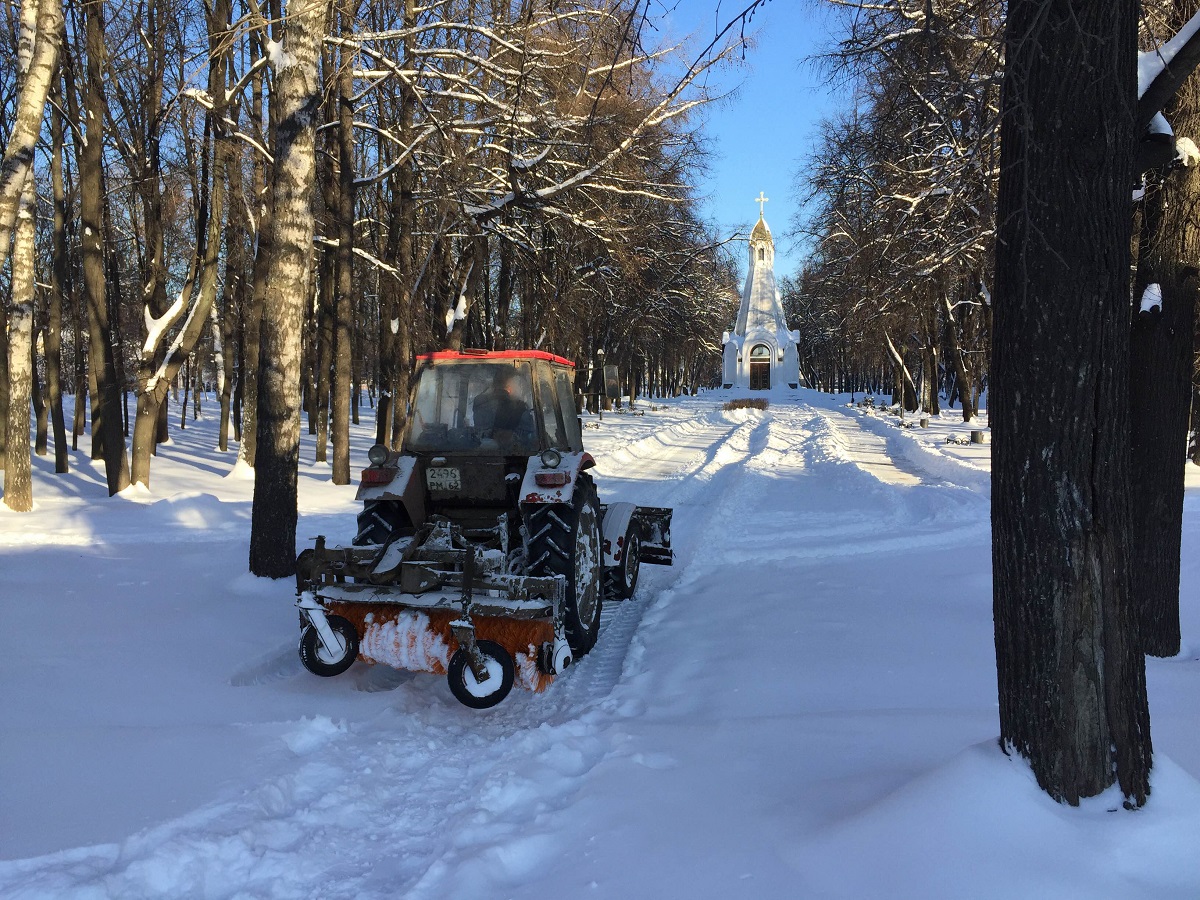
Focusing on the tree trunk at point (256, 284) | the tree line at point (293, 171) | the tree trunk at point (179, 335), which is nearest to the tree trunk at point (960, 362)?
the tree line at point (293, 171)

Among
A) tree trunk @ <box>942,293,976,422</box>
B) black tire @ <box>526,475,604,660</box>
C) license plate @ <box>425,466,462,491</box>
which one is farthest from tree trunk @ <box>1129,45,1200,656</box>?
tree trunk @ <box>942,293,976,422</box>

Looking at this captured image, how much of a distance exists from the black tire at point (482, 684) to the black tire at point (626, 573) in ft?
8.10

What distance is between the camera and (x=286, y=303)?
25.1ft

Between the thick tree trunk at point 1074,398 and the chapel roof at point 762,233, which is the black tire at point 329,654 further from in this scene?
the chapel roof at point 762,233

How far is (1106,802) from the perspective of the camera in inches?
119

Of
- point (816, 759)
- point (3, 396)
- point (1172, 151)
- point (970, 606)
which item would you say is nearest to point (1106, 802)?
point (816, 759)

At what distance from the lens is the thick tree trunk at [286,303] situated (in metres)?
7.44

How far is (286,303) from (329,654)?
3.85 metres

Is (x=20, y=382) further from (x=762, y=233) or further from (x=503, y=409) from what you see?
(x=762, y=233)

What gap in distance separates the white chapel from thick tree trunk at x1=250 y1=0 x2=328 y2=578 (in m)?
71.3

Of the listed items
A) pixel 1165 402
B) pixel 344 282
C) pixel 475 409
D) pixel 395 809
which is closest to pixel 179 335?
pixel 344 282

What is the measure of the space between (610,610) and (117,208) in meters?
20.7

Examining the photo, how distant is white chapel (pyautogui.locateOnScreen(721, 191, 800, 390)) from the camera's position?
3051 inches

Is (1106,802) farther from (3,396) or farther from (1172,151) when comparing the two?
(3,396)
